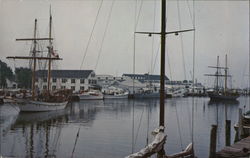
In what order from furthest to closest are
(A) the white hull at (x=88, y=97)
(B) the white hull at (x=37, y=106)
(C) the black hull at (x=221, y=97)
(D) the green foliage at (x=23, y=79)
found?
1. (C) the black hull at (x=221, y=97)
2. (D) the green foliage at (x=23, y=79)
3. (A) the white hull at (x=88, y=97)
4. (B) the white hull at (x=37, y=106)

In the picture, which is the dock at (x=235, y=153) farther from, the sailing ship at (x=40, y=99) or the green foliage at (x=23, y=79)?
the green foliage at (x=23, y=79)

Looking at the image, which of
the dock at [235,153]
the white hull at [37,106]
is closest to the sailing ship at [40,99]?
the white hull at [37,106]

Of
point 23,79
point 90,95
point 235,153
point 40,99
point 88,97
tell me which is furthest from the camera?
point 23,79

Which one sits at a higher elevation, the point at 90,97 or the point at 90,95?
the point at 90,95

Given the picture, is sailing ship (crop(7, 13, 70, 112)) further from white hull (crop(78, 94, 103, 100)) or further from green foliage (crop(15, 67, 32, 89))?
green foliage (crop(15, 67, 32, 89))

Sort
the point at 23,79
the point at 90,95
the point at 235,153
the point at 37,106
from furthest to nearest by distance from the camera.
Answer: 1. the point at 23,79
2. the point at 90,95
3. the point at 37,106
4. the point at 235,153

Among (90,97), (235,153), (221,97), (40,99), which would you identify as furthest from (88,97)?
(235,153)

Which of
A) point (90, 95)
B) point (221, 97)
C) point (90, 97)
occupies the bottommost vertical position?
point (90, 97)

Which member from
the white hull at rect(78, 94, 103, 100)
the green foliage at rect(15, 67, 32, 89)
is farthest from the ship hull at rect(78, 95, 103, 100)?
the green foliage at rect(15, 67, 32, 89)

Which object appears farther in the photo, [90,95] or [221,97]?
[221,97]

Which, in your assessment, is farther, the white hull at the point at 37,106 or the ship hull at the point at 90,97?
the ship hull at the point at 90,97

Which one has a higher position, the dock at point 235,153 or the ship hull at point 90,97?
the dock at point 235,153

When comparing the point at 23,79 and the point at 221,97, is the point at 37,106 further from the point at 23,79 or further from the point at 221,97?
the point at 221,97

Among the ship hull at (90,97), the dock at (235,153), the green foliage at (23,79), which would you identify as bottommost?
the ship hull at (90,97)
